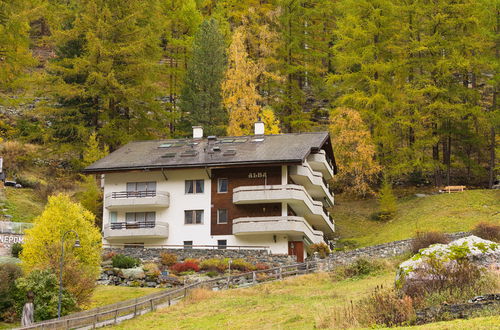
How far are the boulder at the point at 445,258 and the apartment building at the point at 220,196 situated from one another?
70.2ft

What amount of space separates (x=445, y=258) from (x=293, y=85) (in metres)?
47.4

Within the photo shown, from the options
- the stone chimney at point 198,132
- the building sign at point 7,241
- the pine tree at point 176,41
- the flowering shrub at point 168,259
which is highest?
the pine tree at point 176,41

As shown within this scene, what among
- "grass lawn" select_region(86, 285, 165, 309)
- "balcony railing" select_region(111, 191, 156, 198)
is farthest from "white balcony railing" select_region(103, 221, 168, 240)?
"grass lawn" select_region(86, 285, 165, 309)

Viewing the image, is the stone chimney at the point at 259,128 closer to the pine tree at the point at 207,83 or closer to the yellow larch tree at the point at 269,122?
the yellow larch tree at the point at 269,122

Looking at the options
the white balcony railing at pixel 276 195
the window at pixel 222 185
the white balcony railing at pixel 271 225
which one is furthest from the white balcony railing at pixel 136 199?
the white balcony railing at pixel 271 225

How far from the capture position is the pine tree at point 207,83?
70.4m

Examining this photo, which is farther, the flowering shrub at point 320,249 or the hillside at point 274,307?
the flowering shrub at point 320,249

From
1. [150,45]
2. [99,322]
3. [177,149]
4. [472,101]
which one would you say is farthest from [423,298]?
[150,45]

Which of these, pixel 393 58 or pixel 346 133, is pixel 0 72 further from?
pixel 393 58

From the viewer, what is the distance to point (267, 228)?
53.8 m

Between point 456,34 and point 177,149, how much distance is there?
87.8 feet

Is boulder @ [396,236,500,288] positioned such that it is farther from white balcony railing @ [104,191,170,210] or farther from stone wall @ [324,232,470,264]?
white balcony railing @ [104,191,170,210]

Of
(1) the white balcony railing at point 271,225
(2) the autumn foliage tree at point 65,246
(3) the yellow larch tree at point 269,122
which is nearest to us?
(2) the autumn foliage tree at point 65,246

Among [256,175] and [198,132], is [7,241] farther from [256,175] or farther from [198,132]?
[198,132]
